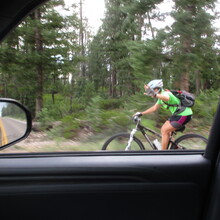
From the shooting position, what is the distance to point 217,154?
150 centimetres

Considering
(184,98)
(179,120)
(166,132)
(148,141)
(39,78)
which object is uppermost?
(39,78)

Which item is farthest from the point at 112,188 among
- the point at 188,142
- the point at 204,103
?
the point at 204,103

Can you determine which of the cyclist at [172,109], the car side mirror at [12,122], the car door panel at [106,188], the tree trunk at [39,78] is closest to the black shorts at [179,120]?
the cyclist at [172,109]

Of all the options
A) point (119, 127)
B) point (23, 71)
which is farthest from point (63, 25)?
point (119, 127)

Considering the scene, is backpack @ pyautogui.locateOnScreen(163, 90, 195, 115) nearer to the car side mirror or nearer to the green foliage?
the green foliage

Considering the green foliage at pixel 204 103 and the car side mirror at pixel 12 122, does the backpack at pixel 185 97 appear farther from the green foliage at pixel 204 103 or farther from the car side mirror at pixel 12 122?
the car side mirror at pixel 12 122

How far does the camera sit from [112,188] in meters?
1.53

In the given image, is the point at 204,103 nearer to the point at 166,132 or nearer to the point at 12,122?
the point at 166,132

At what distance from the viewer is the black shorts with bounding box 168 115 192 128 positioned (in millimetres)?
3390

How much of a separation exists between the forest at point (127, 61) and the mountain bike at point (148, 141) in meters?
0.24

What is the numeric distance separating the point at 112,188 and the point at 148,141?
7.32 ft

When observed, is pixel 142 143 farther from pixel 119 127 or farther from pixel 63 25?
pixel 63 25

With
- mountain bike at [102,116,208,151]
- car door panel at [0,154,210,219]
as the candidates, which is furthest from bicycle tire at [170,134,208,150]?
car door panel at [0,154,210,219]

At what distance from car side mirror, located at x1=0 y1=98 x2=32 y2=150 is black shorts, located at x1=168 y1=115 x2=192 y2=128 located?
7.36ft
